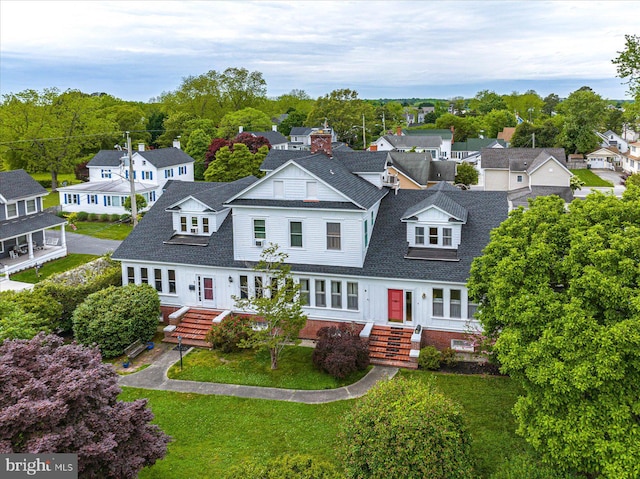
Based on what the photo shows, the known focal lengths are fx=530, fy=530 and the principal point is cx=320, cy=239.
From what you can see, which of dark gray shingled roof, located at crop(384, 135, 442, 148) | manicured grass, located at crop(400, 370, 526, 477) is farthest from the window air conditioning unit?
dark gray shingled roof, located at crop(384, 135, 442, 148)

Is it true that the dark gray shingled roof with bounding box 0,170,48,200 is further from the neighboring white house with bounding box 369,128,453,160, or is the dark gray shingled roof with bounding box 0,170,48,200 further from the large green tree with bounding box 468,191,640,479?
the neighboring white house with bounding box 369,128,453,160

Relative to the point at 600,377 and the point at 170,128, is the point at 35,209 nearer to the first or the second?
the point at 600,377

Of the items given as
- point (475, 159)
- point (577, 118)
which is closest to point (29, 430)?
point (475, 159)

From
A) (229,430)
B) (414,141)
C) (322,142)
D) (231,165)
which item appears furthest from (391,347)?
(414,141)

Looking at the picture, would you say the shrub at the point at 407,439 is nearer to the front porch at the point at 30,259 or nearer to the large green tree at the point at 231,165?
the front porch at the point at 30,259

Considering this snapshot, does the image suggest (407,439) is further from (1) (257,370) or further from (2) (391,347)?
(1) (257,370)
